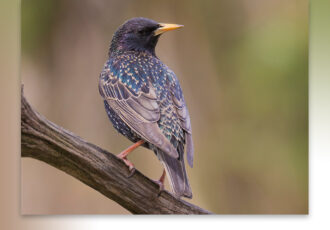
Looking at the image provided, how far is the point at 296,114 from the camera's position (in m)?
2.45

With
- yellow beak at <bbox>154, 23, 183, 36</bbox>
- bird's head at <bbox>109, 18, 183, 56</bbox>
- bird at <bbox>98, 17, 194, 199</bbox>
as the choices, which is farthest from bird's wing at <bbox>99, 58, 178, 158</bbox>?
yellow beak at <bbox>154, 23, 183, 36</bbox>

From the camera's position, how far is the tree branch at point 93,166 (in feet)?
7.57

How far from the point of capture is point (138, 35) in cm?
247

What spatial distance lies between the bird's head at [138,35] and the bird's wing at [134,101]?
11 cm

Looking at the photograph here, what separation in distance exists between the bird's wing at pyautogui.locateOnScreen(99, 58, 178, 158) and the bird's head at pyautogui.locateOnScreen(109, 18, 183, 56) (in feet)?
0.35

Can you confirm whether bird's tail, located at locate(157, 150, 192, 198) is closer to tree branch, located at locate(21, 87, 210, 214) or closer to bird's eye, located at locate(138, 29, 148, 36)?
tree branch, located at locate(21, 87, 210, 214)

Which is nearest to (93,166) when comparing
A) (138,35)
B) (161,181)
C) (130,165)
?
(130,165)

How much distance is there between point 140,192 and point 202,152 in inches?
14.8

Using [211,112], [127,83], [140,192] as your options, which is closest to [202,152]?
[211,112]

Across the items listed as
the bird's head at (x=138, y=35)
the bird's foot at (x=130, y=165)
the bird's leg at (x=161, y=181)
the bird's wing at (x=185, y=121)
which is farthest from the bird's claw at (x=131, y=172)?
the bird's head at (x=138, y=35)

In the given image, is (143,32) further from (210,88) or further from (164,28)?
(210,88)

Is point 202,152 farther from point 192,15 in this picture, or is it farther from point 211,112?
point 192,15

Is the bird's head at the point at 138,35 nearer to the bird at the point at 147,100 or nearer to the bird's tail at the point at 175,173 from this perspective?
the bird at the point at 147,100

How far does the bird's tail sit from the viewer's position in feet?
7.68
